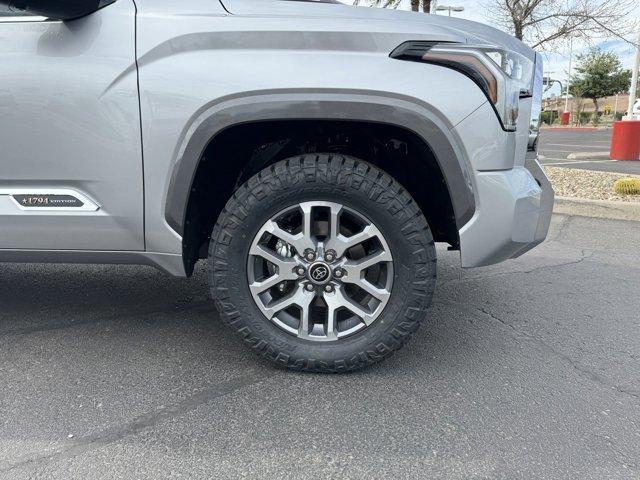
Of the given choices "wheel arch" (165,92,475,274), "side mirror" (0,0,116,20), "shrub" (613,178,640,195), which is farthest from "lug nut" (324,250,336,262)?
"shrub" (613,178,640,195)

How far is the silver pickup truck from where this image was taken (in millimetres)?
2332

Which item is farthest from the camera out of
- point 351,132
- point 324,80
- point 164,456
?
point 351,132

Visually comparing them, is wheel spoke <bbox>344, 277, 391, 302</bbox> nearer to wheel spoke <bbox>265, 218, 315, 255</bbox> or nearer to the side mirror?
wheel spoke <bbox>265, 218, 315, 255</bbox>

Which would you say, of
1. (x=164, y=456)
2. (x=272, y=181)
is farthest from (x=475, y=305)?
(x=164, y=456)

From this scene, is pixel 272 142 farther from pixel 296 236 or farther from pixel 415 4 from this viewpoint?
pixel 415 4

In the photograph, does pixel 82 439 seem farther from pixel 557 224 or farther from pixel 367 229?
pixel 557 224

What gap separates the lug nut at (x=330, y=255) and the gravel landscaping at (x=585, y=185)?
4.44m

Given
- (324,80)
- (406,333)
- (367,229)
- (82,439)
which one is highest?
(324,80)

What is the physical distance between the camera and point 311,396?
8.13 ft

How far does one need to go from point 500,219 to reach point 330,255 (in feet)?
2.52

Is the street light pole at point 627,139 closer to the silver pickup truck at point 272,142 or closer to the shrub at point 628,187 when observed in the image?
the shrub at point 628,187

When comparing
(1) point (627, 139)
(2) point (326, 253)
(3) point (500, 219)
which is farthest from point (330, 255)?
(1) point (627, 139)

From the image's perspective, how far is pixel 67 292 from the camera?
3.81 m

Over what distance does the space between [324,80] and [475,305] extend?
2016mm
